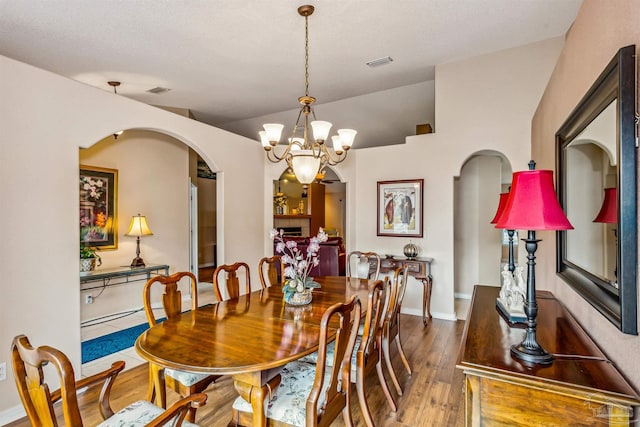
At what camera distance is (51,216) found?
8.70ft

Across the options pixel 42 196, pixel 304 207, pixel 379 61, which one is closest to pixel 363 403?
pixel 42 196

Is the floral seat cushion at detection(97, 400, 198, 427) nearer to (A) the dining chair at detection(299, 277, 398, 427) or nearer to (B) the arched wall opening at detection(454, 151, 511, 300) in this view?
(A) the dining chair at detection(299, 277, 398, 427)

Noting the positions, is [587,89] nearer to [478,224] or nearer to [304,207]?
[478,224]

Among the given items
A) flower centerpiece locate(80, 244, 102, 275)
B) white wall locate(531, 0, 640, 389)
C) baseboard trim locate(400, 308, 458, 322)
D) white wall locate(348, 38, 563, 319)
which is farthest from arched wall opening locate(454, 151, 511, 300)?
flower centerpiece locate(80, 244, 102, 275)

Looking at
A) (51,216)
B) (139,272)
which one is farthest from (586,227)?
(139,272)

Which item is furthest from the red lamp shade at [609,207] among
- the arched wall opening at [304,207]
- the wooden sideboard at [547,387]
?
the arched wall opening at [304,207]

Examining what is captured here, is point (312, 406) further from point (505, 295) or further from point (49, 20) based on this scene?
point (49, 20)

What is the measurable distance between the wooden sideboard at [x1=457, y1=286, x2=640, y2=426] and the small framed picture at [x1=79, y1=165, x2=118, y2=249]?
4707 millimetres

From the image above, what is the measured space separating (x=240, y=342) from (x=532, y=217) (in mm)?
1512

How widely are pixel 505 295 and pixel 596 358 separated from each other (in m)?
0.77

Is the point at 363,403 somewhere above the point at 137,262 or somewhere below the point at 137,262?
below

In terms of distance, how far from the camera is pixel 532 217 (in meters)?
1.34

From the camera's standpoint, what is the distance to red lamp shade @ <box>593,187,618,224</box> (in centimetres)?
133

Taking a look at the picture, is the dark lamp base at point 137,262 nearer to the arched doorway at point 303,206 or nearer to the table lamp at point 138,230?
the table lamp at point 138,230
